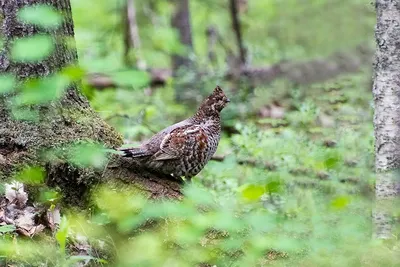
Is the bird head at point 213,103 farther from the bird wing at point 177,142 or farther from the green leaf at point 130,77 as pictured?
the green leaf at point 130,77

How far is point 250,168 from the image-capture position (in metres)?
6.61

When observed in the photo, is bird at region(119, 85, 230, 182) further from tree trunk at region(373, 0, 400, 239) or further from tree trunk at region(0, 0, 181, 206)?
tree trunk at region(373, 0, 400, 239)

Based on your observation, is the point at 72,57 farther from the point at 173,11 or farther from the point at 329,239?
the point at 173,11

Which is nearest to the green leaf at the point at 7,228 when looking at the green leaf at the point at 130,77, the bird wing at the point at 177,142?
the bird wing at the point at 177,142

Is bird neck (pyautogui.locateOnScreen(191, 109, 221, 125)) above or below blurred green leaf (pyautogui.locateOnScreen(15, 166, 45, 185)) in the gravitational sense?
below

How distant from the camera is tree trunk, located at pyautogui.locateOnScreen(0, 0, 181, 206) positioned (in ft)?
13.7

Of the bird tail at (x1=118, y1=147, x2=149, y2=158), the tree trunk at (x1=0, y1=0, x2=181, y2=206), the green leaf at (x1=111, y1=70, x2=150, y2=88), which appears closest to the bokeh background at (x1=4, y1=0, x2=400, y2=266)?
the green leaf at (x1=111, y1=70, x2=150, y2=88)

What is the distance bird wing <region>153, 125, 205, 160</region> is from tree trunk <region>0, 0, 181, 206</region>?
0.29 metres

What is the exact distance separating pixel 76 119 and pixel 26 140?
Result: 392 mm

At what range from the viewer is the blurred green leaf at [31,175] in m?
3.92

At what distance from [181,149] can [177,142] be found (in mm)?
70

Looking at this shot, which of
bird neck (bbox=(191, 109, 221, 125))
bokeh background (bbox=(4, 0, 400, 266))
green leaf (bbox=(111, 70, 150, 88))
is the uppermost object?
green leaf (bbox=(111, 70, 150, 88))

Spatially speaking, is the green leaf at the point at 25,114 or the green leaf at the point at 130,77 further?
the green leaf at the point at 25,114

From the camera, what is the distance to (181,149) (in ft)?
16.0
